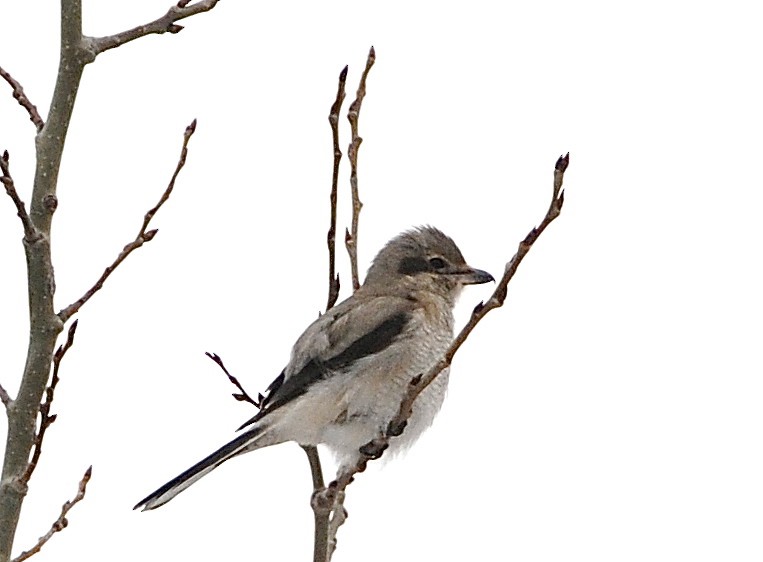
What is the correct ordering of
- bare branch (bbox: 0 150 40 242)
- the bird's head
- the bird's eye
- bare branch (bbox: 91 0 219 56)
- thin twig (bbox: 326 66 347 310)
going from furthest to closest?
the bird's eye
the bird's head
thin twig (bbox: 326 66 347 310)
bare branch (bbox: 91 0 219 56)
bare branch (bbox: 0 150 40 242)

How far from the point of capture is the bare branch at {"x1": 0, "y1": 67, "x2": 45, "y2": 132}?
2750mm

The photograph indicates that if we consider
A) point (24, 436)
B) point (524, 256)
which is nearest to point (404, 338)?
point (524, 256)

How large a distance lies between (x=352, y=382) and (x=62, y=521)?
1.70 m

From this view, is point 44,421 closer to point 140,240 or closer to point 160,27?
point 140,240

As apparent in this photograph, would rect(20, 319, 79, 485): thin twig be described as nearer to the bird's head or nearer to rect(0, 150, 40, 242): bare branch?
rect(0, 150, 40, 242): bare branch

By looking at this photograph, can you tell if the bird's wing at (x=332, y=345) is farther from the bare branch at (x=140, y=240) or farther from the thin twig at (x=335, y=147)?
the bare branch at (x=140, y=240)

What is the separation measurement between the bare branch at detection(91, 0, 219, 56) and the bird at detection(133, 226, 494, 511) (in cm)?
178

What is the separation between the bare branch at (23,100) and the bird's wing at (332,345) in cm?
177

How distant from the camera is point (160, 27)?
2764mm

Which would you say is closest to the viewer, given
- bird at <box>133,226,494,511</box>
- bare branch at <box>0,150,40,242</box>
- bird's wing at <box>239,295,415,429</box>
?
bare branch at <box>0,150,40,242</box>

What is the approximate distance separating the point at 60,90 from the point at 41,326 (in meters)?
0.54

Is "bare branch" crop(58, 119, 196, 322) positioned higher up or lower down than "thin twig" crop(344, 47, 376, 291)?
lower down

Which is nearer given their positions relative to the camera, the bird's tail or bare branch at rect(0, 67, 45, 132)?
bare branch at rect(0, 67, 45, 132)

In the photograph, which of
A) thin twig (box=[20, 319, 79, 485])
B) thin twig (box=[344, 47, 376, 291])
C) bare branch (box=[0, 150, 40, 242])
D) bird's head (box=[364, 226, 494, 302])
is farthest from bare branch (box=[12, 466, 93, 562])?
bird's head (box=[364, 226, 494, 302])
